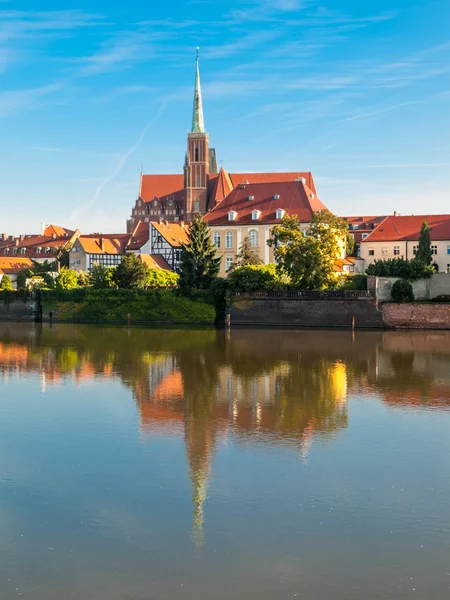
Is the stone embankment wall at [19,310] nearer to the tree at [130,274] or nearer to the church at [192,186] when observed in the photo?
the tree at [130,274]

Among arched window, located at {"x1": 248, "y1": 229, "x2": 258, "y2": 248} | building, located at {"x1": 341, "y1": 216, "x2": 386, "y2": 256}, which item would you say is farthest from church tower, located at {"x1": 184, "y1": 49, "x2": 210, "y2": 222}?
arched window, located at {"x1": 248, "y1": 229, "x2": 258, "y2": 248}

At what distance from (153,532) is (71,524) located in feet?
3.91

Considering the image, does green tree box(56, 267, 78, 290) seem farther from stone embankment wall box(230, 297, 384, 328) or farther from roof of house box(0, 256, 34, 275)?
roof of house box(0, 256, 34, 275)

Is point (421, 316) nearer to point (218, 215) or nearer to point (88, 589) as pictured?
point (218, 215)

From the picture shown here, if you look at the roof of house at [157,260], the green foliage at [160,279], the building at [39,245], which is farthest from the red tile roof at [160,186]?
the green foliage at [160,279]

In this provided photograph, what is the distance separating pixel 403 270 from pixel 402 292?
7.05 feet

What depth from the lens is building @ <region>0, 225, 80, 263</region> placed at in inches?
3610

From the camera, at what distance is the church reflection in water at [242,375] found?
14.9m

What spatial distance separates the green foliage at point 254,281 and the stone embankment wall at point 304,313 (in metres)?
0.86

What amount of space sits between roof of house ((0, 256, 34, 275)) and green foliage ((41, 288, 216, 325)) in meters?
29.5

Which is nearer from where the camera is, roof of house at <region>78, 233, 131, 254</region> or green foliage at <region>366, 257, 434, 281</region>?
green foliage at <region>366, 257, 434, 281</region>

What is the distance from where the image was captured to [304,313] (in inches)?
1774

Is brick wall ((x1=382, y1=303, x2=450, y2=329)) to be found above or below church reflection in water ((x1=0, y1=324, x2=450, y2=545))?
above

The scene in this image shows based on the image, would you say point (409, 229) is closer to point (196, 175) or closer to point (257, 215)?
point (257, 215)
